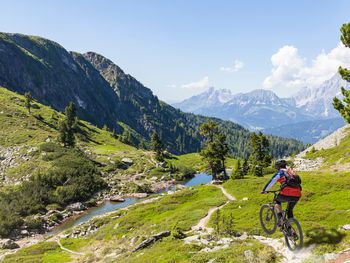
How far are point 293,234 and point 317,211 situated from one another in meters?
16.7

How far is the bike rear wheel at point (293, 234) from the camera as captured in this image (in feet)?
59.2

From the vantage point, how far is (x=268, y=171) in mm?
107062

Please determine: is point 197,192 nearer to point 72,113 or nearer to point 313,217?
point 313,217

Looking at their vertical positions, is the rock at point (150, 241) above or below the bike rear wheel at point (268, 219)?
below

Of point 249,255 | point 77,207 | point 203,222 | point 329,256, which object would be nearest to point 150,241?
point 203,222

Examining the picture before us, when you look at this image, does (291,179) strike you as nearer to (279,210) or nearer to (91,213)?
(279,210)

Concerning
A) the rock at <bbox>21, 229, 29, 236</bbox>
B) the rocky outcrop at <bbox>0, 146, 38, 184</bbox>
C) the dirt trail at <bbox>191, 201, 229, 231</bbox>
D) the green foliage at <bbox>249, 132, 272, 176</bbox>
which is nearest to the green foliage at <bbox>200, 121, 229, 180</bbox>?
the green foliage at <bbox>249, 132, 272, 176</bbox>

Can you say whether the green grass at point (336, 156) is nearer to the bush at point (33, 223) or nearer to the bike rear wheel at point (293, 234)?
the bike rear wheel at point (293, 234)

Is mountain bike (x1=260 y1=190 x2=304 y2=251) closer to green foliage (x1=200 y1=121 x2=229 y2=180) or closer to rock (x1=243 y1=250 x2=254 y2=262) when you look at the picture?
rock (x1=243 y1=250 x2=254 y2=262)

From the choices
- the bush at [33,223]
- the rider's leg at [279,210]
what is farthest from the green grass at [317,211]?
the bush at [33,223]

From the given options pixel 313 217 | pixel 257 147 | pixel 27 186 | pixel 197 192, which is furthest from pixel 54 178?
pixel 313 217

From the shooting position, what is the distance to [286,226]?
61.3ft

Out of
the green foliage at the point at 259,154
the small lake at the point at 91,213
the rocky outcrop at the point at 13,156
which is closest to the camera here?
the small lake at the point at 91,213

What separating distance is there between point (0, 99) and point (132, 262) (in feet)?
540
